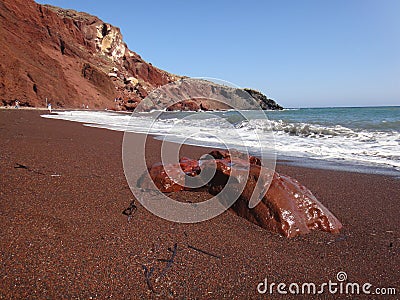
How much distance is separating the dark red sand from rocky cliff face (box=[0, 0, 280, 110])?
12091mm

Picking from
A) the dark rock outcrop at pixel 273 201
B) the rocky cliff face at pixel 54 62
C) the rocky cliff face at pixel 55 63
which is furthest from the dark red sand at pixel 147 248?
the rocky cliff face at pixel 54 62

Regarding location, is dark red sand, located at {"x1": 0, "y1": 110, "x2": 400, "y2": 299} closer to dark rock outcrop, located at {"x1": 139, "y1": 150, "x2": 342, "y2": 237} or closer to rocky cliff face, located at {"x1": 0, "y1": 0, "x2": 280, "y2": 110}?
dark rock outcrop, located at {"x1": 139, "y1": 150, "x2": 342, "y2": 237}

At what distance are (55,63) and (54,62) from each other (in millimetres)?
199

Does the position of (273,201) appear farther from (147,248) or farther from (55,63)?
(55,63)

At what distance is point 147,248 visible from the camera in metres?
1.60

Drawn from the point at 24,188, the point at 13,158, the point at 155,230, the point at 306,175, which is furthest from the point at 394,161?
the point at 13,158

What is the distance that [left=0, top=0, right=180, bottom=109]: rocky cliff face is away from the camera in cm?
2647

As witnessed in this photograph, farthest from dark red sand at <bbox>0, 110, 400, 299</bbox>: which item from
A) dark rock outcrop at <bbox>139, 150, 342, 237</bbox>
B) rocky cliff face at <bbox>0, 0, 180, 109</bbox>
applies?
rocky cliff face at <bbox>0, 0, 180, 109</bbox>

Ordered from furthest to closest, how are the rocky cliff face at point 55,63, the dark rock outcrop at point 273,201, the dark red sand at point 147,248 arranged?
the rocky cliff face at point 55,63 < the dark rock outcrop at point 273,201 < the dark red sand at point 147,248

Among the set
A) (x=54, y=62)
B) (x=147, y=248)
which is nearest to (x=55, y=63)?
(x=54, y=62)

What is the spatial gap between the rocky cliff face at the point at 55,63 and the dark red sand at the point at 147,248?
12.1 metres

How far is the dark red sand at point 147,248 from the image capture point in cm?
128

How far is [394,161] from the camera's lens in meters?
4.91

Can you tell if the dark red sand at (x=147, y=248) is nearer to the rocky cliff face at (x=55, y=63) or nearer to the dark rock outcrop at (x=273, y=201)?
the dark rock outcrop at (x=273, y=201)
